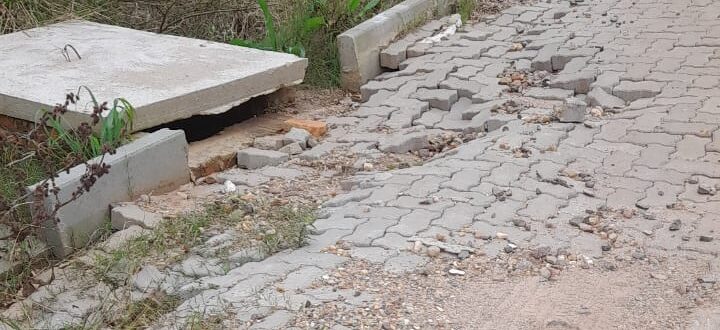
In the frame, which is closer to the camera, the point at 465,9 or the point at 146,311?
the point at 146,311

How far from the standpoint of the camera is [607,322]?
3371 mm

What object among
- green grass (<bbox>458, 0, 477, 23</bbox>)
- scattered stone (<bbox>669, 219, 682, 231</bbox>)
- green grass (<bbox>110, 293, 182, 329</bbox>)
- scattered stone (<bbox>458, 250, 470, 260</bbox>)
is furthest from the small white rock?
green grass (<bbox>458, 0, 477, 23</bbox>)

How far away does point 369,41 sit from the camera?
271 inches

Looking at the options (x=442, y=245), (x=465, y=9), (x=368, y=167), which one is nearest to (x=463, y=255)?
(x=442, y=245)

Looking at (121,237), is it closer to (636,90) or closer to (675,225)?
(675,225)

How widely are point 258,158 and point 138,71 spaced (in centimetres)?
98

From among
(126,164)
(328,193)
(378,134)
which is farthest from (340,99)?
(126,164)

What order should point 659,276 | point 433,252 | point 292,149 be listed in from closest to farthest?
point 659,276
point 433,252
point 292,149

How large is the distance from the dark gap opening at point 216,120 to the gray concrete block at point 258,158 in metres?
0.45

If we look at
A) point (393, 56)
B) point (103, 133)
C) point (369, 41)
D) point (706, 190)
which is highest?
point (103, 133)

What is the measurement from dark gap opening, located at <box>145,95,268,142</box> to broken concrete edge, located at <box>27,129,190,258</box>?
58 centimetres

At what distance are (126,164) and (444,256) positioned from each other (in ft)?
5.90

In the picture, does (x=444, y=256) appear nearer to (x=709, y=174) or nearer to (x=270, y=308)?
(x=270, y=308)

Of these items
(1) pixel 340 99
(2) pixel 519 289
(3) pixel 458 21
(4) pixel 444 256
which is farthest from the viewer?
(3) pixel 458 21
